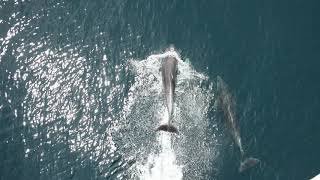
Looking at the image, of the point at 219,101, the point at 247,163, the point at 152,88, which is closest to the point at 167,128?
the point at 152,88

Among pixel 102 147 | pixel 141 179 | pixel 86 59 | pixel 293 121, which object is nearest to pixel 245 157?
pixel 293 121

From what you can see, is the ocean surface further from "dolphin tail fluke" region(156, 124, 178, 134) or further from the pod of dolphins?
"dolphin tail fluke" region(156, 124, 178, 134)

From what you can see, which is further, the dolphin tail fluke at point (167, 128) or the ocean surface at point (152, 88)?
the dolphin tail fluke at point (167, 128)

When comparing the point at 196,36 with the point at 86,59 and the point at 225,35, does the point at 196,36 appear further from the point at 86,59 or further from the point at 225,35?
the point at 86,59

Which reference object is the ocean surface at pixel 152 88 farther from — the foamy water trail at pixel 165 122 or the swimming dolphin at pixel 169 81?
the swimming dolphin at pixel 169 81

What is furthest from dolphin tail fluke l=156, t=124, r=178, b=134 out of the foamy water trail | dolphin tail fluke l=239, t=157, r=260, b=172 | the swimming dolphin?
dolphin tail fluke l=239, t=157, r=260, b=172

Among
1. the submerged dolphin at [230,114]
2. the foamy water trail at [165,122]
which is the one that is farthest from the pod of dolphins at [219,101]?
the foamy water trail at [165,122]
